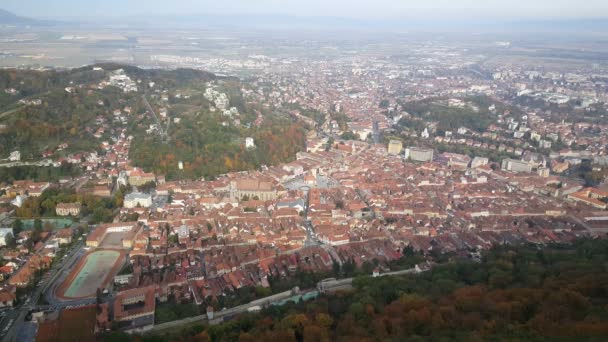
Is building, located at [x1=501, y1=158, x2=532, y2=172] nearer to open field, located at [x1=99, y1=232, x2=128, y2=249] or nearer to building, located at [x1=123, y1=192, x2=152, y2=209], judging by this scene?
building, located at [x1=123, y1=192, x2=152, y2=209]

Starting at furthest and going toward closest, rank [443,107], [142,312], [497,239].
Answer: [443,107], [497,239], [142,312]

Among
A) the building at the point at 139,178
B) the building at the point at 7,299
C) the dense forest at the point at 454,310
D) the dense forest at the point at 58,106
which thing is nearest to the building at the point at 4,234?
the building at the point at 7,299

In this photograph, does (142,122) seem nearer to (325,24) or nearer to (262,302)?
(262,302)

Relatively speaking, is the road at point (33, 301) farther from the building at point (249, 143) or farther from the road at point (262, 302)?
the building at point (249, 143)

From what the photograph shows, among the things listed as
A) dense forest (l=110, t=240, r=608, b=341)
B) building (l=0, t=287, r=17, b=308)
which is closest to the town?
building (l=0, t=287, r=17, b=308)

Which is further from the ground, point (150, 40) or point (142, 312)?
point (150, 40)

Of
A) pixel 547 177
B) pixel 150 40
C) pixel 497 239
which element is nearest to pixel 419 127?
pixel 547 177

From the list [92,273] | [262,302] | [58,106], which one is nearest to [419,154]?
[262,302]

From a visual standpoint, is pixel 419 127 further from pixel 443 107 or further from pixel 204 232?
pixel 204 232
